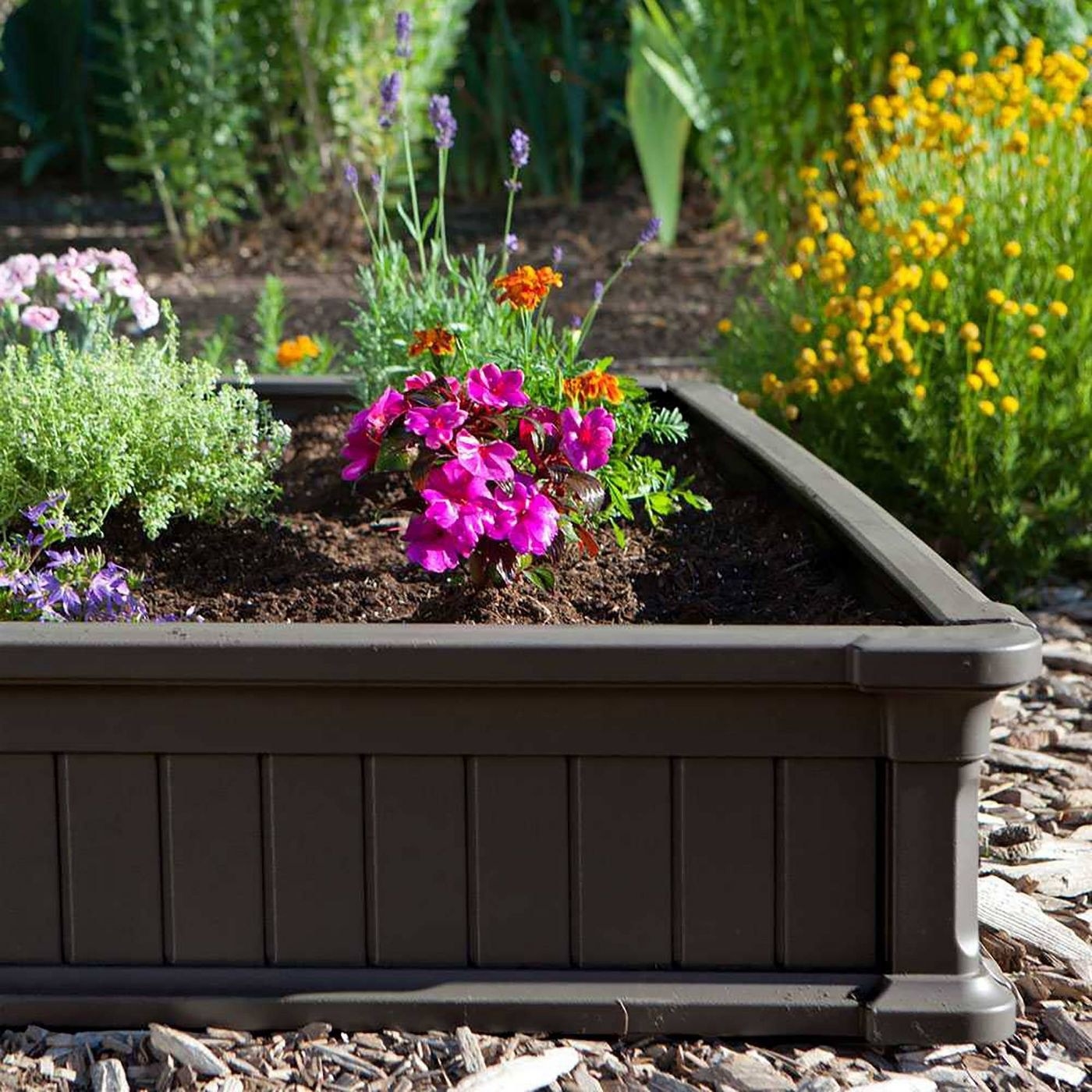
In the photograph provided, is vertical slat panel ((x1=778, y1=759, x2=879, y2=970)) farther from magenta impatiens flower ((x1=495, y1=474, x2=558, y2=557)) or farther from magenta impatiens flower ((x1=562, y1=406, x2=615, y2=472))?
magenta impatiens flower ((x1=562, y1=406, x2=615, y2=472))

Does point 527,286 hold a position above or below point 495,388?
above

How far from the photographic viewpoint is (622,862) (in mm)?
2070

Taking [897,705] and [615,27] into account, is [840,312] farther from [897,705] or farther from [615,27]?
[615,27]

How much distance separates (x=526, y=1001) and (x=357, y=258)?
578 centimetres

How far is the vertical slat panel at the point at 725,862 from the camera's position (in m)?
2.05

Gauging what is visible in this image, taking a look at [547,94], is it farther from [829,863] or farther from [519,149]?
[829,863]

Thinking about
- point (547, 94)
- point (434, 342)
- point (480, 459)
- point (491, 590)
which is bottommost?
point (491, 590)

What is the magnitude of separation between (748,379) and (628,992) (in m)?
2.64

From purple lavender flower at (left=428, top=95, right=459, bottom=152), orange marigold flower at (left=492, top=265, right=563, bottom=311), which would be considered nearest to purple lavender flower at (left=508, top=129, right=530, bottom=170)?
purple lavender flower at (left=428, top=95, right=459, bottom=152)

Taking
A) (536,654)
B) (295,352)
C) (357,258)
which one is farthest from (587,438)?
(357,258)

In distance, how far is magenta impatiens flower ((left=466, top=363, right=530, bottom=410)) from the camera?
2.45 metres

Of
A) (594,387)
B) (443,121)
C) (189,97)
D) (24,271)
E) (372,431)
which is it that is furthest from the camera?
(189,97)

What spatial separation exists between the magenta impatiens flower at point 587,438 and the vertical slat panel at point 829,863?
Answer: 608 millimetres

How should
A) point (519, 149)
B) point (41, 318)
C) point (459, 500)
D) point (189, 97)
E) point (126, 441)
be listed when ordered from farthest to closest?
point (189, 97) < point (41, 318) < point (519, 149) < point (126, 441) < point (459, 500)
